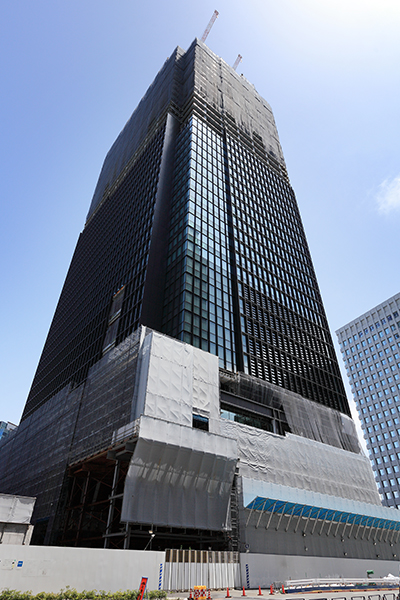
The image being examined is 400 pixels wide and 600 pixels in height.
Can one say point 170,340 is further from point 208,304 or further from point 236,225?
point 236,225

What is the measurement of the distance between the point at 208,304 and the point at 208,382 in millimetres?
13449

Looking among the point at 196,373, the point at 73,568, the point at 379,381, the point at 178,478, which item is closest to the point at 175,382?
the point at 196,373

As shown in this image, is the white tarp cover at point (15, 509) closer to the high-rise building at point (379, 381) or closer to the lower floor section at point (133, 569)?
the lower floor section at point (133, 569)

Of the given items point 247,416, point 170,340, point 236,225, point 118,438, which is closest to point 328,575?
point 247,416

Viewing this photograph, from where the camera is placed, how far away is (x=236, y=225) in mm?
64562

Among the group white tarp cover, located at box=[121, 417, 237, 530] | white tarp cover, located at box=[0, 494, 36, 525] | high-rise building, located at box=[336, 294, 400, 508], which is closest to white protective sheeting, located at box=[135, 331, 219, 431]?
white tarp cover, located at box=[121, 417, 237, 530]

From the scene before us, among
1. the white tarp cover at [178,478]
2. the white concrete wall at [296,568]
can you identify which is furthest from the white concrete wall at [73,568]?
the white concrete wall at [296,568]

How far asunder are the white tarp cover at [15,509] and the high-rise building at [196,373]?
20.2 feet

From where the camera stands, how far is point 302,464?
144ft

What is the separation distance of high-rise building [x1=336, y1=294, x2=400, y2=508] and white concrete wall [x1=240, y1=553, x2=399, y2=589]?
56511mm

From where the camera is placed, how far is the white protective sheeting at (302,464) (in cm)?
3922

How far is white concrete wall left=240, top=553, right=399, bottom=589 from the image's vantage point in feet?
98.7

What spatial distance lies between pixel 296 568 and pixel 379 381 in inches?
3146

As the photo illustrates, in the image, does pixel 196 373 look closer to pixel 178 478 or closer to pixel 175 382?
pixel 175 382
